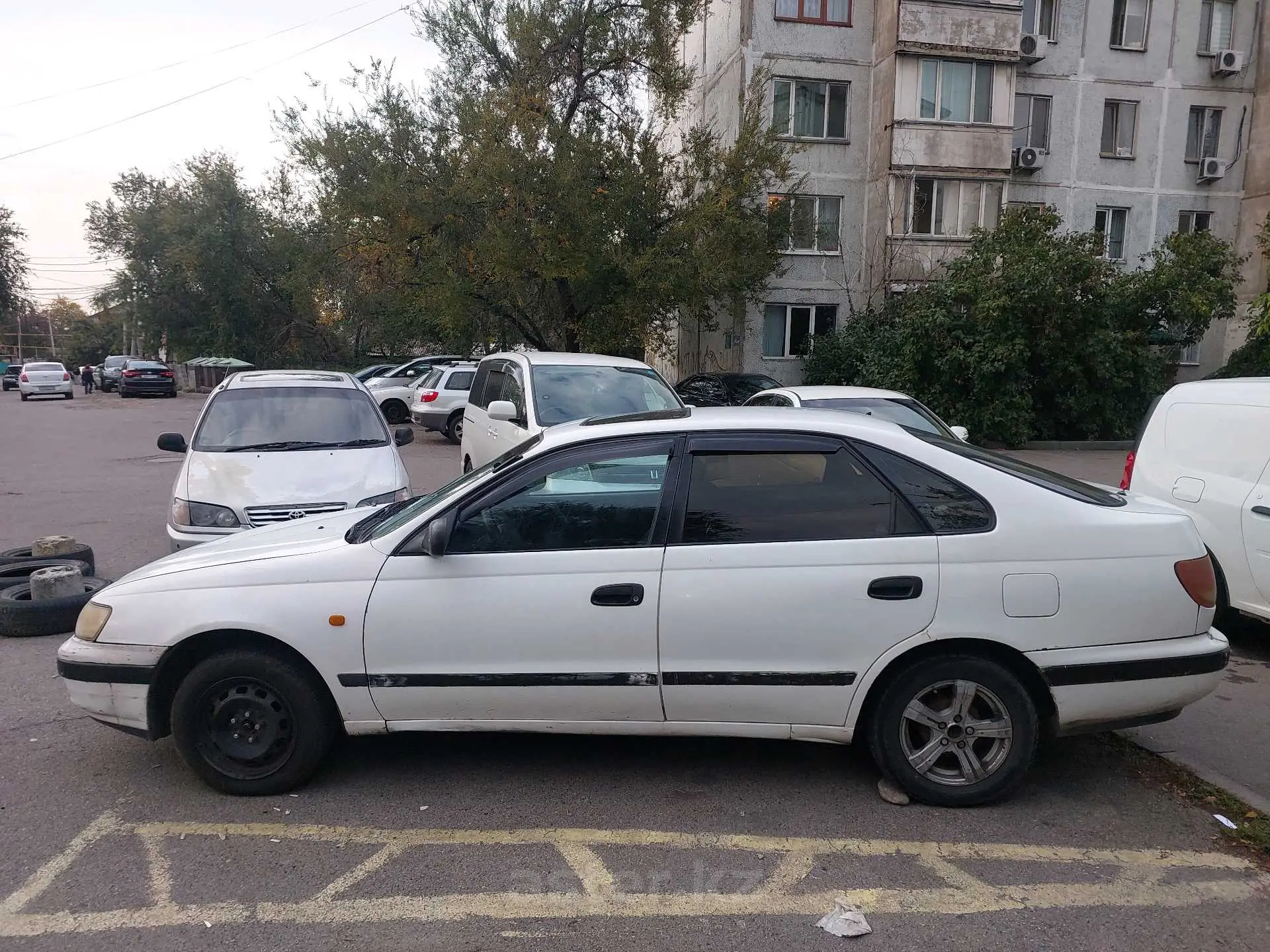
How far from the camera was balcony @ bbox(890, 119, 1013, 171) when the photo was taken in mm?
24031

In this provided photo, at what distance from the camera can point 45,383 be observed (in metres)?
36.4

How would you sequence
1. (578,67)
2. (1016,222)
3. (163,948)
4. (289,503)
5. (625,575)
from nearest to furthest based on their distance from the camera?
1. (163,948)
2. (625,575)
3. (289,503)
4. (1016,222)
5. (578,67)

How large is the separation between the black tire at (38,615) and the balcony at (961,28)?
78.1ft

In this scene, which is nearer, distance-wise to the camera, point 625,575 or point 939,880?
point 939,880

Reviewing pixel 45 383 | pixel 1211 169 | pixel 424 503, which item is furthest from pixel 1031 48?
pixel 45 383

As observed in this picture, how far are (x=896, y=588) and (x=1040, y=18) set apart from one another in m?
27.8

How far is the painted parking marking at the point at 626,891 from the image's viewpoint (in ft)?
10.1

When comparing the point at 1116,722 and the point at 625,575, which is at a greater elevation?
the point at 625,575

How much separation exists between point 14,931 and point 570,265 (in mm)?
18170

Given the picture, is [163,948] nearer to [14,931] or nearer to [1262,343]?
[14,931]

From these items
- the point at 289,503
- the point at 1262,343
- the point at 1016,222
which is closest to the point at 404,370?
the point at 1016,222

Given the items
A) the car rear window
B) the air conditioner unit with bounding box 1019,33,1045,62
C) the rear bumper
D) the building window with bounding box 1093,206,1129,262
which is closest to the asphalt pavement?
the rear bumper

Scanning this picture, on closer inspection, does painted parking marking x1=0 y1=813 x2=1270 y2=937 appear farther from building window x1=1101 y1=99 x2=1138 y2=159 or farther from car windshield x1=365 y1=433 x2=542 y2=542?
building window x1=1101 y1=99 x2=1138 y2=159

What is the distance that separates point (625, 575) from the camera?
3697mm
